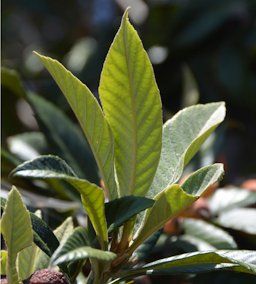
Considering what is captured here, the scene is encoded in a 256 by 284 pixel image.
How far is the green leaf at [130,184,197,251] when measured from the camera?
2.44 feet

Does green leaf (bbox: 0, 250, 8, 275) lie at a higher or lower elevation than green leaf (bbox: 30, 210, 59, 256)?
lower

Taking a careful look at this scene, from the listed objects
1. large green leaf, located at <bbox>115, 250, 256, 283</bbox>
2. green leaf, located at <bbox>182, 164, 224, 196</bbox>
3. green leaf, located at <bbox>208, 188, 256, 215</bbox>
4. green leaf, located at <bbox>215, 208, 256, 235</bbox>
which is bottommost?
green leaf, located at <bbox>215, 208, 256, 235</bbox>

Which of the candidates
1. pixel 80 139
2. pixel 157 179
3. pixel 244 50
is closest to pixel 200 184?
pixel 157 179

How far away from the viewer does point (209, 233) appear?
1.15 m

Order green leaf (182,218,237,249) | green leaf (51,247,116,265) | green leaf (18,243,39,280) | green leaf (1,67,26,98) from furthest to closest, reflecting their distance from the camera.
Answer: green leaf (1,67,26,98) < green leaf (182,218,237,249) < green leaf (18,243,39,280) < green leaf (51,247,116,265)

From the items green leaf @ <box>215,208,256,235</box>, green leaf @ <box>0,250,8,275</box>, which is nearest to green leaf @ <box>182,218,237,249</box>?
green leaf @ <box>215,208,256,235</box>

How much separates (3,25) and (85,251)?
202 centimetres

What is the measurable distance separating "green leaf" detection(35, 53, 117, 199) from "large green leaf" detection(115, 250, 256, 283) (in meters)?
0.10

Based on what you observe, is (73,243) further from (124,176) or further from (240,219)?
(240,219)

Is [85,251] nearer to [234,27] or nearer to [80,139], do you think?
[80,139]

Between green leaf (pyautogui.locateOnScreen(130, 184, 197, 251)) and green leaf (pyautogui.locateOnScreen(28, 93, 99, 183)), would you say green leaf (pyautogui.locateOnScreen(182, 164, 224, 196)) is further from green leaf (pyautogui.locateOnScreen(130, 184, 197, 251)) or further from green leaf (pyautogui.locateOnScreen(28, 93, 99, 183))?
green leaf (pyautogui.locateOnScreen(28, 93, 99, 183))

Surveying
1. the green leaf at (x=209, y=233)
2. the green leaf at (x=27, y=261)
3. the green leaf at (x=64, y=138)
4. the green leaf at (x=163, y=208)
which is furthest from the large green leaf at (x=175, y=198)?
the green leaf at (x=64, y=138)

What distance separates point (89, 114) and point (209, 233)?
0.44m

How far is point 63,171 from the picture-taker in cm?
73
